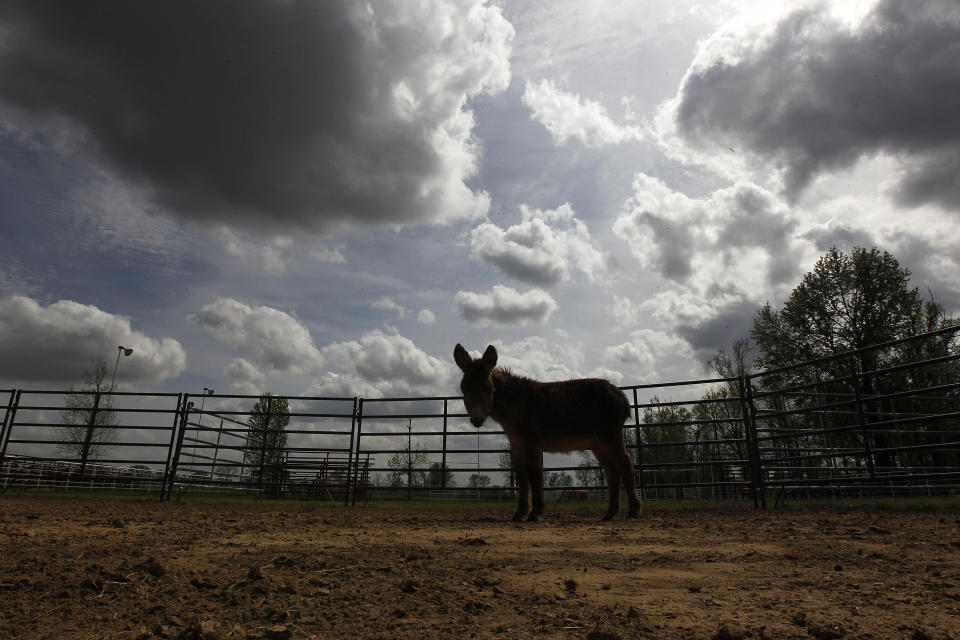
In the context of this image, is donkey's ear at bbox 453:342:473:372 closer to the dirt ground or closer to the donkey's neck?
the donkey's neck

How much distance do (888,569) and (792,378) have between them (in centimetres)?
2213

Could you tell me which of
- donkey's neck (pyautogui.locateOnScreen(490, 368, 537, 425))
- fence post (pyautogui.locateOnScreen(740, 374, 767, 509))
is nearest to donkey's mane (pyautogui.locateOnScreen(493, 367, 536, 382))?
donkey's neck (pyautogui.locateOnScreen(490, 368, 537, 425))

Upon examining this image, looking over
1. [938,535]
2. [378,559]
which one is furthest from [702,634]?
[938,535]

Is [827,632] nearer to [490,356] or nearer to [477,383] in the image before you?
[477,383]

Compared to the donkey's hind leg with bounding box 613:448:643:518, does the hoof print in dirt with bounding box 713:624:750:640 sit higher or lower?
lower

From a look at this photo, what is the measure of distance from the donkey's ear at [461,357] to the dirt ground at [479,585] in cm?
296

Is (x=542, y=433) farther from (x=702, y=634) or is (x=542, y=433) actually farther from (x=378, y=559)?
(x=702, y=634)

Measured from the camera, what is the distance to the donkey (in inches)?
273

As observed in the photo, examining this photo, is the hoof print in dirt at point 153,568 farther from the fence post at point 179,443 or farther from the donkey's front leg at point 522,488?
the fence post at point 179,443

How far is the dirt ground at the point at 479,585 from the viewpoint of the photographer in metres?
2.14

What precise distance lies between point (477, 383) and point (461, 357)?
0.58m

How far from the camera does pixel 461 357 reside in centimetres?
733

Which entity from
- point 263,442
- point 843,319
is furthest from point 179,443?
point 843,319

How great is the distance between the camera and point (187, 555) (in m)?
3.43
